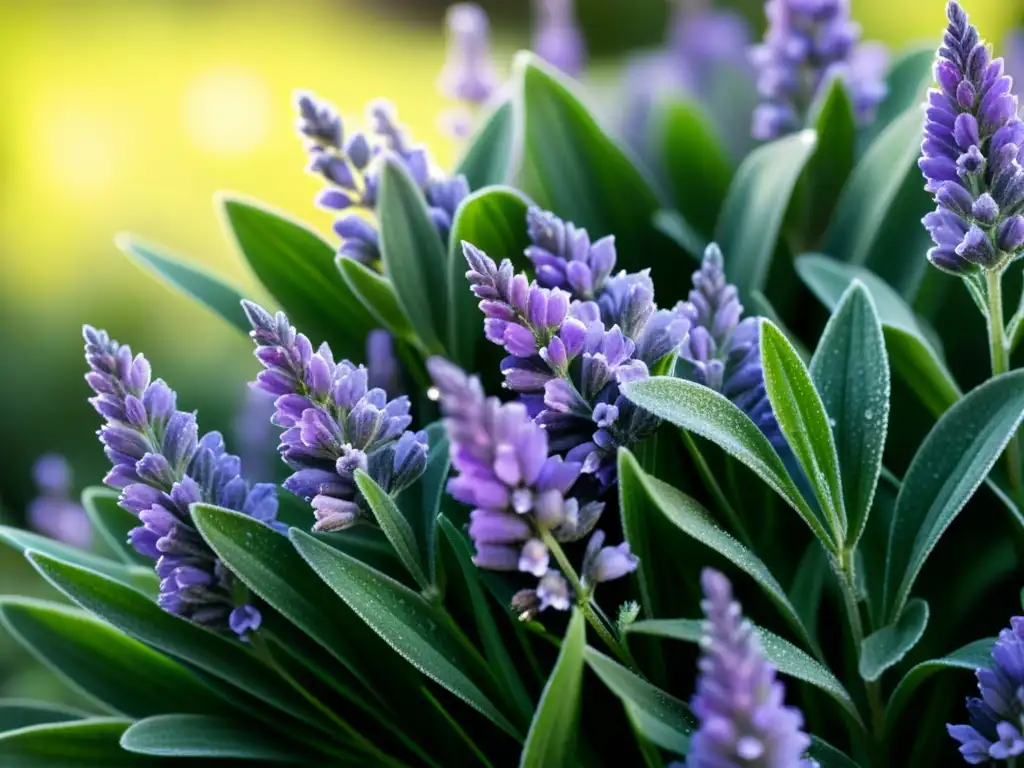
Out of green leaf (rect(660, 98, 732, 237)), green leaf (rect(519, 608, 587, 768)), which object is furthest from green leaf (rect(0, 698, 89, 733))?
green leaf (rect(660, 98, 732, 237))

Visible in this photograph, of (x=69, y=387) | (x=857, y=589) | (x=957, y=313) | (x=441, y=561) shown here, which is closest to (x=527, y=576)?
(x=441, y=561)

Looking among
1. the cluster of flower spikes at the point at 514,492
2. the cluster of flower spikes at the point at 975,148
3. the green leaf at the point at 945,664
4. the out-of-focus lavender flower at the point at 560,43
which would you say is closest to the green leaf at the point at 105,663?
the cluster of flower spikes at the point at 514,492

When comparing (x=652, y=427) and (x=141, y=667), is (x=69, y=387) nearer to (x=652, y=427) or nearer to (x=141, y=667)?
(x=141, y=667)

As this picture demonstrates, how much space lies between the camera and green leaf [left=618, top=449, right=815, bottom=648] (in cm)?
47

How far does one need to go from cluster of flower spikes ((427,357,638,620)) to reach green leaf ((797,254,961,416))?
0.73ft

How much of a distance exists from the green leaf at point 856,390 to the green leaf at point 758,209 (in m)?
0.14

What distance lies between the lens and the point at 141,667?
0.66 m

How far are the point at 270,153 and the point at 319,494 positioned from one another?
10.1 feet

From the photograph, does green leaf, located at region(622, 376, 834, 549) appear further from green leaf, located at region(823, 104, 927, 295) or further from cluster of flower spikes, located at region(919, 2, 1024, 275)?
green leaf, located at region(823, 104, 927, 295)

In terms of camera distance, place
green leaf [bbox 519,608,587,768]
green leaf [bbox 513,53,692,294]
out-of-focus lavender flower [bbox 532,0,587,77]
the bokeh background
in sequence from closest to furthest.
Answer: green leaf [bbox 519,608,587,768] < green leaf [bbox 513,53,692,294] < out-of-focus lavender flower [bbox 532,0,587,77] < the bokeh background

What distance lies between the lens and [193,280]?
77 cm

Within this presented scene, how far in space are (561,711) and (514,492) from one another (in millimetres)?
107

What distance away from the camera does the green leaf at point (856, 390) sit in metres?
0.55

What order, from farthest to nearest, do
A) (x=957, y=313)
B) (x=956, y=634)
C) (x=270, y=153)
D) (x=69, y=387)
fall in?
(x=270, y=153) → (x=69, y=387) → (x=957, y=313) → (x=956, y=634)
